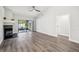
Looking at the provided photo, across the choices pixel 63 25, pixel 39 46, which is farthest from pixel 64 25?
pixel 39 46

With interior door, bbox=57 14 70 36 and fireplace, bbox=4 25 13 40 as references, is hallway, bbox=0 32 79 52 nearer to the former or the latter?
fireplace, bbox=4 25 13 40

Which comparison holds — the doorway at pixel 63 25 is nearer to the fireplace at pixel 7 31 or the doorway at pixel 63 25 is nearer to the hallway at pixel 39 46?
the hallway at pixel 39 46

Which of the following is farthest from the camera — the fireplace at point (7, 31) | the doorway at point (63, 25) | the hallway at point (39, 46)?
the doorway at point (63, 25)

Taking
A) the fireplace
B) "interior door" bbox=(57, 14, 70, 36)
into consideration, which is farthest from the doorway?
the fireplace

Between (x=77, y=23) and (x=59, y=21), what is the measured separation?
14.9 ft

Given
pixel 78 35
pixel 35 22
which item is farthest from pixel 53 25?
→ pixel 35 22

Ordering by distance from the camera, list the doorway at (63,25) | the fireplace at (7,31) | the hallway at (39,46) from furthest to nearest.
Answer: the doorway at (63,25) → the fireplace at (7,31) → the hallway at (39,46)

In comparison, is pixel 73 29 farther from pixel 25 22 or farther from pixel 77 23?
pixel 25 22

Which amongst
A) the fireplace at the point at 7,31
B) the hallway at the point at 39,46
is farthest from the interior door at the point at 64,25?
the fireplace at the point at 7,31

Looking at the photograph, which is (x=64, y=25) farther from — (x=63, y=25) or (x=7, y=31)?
(x=7, y=31)

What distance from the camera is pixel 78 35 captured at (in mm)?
5484

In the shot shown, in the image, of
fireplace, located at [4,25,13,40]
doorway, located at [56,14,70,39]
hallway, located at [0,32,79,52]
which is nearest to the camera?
hallway, located at [0,32,79,52]

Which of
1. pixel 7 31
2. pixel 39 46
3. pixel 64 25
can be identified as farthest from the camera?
pixel 64 25
